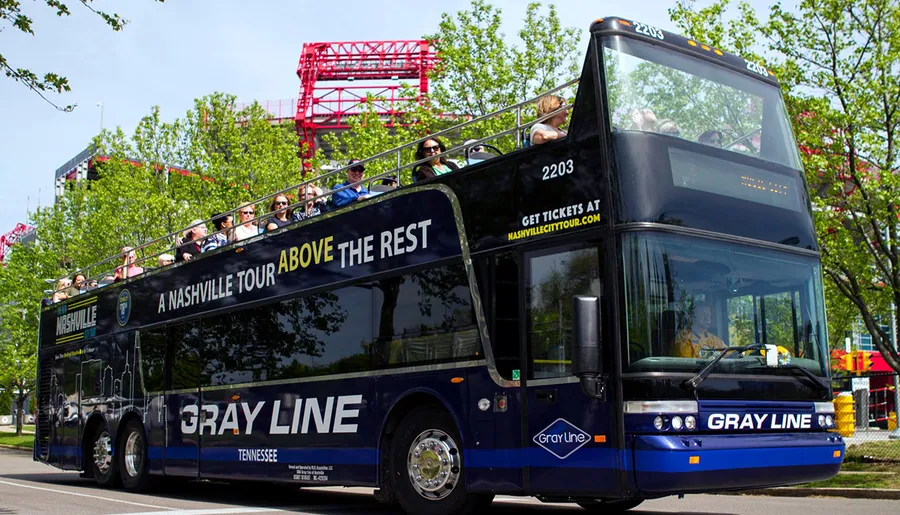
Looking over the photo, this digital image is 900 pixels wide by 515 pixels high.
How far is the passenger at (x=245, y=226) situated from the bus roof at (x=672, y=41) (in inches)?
258

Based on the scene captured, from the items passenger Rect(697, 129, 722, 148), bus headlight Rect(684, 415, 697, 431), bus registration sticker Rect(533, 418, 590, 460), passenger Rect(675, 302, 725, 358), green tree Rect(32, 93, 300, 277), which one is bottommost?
bus registration sticker Rect(533, 418, 590, 460)

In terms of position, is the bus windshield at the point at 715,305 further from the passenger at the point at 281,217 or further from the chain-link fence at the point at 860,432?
the passenger at the point at 281,217

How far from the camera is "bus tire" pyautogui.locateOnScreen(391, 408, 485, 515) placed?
9289 millimetres

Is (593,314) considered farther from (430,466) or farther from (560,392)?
(430,466)

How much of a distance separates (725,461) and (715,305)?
1.25 meters

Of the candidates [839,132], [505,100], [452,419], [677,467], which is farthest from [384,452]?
[505,100]

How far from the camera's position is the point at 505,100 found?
2497 cm

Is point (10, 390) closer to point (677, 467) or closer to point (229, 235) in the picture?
point (229, 235)

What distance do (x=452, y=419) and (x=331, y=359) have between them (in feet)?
7.52

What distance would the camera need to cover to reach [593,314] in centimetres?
762

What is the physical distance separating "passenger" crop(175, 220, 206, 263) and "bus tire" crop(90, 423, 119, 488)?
340cm

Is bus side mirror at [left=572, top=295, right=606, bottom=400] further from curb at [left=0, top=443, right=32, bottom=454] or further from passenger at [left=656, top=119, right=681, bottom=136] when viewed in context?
curb at [left=0, top=443, right=32, bottom=454]

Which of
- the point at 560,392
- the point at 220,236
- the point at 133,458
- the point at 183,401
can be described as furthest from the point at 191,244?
the point at 560,392

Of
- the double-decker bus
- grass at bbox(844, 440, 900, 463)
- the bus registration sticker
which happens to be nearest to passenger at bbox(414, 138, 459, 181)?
the double-decker bus
